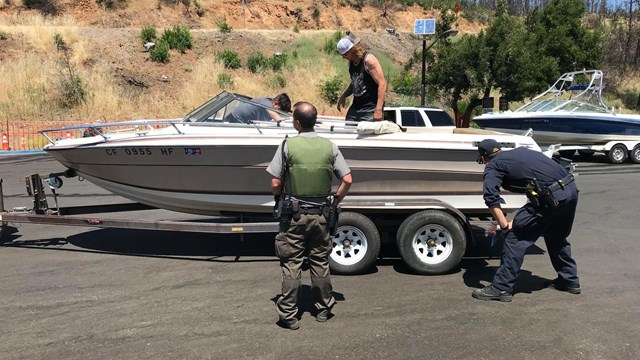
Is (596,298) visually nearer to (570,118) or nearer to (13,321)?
(13,321)

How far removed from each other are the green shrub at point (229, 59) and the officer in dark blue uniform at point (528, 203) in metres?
29.3

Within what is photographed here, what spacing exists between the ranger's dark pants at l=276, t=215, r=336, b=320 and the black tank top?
8.52 ft

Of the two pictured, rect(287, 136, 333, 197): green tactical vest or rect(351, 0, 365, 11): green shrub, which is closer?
rect(287, 136, 333, 197): green tactical vest

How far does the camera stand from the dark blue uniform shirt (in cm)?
496

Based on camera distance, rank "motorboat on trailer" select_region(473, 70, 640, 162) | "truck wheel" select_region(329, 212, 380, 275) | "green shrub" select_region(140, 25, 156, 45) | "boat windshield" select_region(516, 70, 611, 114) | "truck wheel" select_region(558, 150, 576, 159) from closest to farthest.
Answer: "truck wheel" select_region(329, 212, 380, 275) → "motorboat on trailer" select_region(473, 70, 640, 162) → "boat windshield" select_region(516, 70, 611, 114) → "truck wheel" select_region(558, 150, 576, 159) → "green shrub" select_region(140, 25, 156, 45)

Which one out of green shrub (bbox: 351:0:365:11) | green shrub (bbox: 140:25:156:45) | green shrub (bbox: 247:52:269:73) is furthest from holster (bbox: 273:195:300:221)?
green shrub (bbox: 351:0:365:11)

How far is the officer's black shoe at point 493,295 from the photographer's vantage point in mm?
5070

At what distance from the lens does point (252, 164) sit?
595 centimetres

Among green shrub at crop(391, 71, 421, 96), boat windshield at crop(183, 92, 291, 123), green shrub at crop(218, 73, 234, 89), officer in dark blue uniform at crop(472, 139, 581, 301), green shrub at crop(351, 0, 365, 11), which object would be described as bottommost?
officer in dark blue uniform at crop(472, 139, 581, 301)

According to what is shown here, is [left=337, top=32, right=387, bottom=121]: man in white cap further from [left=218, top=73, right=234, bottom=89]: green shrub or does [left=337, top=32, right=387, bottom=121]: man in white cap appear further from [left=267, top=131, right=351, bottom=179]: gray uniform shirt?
[left=218, top=73, right=234, bottom=89]: green shrub

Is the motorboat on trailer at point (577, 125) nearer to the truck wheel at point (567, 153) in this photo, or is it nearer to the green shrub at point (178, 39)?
the truck wheel at point (567, 153)

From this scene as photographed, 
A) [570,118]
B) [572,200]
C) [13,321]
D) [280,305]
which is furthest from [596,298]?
[570,118]

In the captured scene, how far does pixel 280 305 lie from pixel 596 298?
10.1 ft

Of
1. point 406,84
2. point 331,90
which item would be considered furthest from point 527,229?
point 406,84
